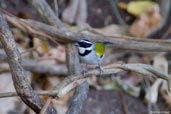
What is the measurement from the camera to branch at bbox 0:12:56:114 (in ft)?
4.63

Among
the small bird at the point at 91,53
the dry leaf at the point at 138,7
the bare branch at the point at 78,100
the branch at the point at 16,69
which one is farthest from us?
the dry leaf at the point at 138,7

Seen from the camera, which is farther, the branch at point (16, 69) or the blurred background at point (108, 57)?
the blurred background at point (108, 57)

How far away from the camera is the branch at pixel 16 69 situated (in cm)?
141

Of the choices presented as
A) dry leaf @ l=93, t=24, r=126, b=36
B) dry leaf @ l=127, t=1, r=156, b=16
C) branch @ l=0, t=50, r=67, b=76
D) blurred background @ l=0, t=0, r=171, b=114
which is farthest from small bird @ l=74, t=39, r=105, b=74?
dry leaf @ l=127, t=1, r=156, b=16

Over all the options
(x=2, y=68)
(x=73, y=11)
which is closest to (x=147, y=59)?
(x=73, y=11)

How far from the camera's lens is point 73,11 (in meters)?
3.41

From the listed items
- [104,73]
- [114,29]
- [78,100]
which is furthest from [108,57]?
[104,73]

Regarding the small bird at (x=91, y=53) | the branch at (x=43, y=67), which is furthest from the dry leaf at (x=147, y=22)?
the small bird at (x=91, y=53)

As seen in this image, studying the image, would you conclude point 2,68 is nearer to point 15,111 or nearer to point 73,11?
point 15,111

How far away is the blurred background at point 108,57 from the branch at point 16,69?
3.20 feet

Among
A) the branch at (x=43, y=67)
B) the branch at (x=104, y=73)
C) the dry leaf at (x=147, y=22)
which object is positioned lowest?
the branch at (x=43, y=67)

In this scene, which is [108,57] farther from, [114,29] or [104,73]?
[104,73]

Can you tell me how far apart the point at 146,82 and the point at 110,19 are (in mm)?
764

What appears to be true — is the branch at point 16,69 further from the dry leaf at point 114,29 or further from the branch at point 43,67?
the dry leaf at point 114,29
